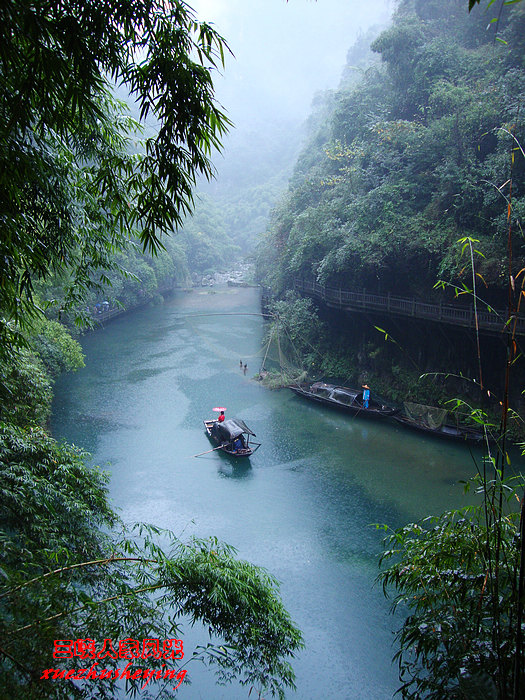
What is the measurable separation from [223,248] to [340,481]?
31403 mm

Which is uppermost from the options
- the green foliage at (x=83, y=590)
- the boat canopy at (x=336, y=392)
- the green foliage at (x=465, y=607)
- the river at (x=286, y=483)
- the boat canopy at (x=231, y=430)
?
the green foliage at (x=465, y=607)

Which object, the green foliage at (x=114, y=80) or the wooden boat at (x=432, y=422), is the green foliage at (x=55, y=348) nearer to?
the wooden boat at (x=432, y=422)

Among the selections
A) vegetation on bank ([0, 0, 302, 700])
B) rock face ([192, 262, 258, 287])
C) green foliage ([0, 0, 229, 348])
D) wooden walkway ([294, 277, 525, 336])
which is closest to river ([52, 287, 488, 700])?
vegetation on bank ([0, 0, 302, 700])

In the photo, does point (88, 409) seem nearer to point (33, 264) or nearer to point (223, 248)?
point (33, 264)

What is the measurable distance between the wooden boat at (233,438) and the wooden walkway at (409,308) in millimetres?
4876

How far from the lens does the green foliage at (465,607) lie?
7.22 feet

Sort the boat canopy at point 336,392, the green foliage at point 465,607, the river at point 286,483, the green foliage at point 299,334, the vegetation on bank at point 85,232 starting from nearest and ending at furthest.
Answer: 1. the green foliage at point 465,607
2. the vegetation on bank at point 85,232
3. the river at point 286,483
4. the boat canopy at point 336,392
5. the green foliage at point 299,334

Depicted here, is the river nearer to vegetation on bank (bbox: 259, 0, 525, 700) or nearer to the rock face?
vegetation on bank (bbox: 259, 0, 525, 700)

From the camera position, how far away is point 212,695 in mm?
4992

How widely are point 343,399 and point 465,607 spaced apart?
966cm

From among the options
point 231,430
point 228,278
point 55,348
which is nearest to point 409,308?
point 231,430

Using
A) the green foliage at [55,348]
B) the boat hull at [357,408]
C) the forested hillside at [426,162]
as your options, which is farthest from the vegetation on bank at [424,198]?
the green foliage at [55,348]

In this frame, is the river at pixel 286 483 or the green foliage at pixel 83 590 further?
the river at pixel 286 483

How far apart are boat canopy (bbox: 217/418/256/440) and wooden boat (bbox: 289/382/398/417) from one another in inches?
114
